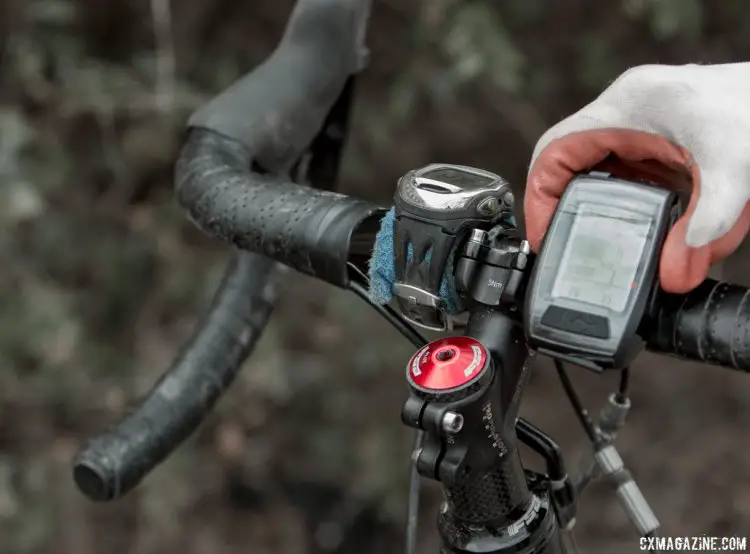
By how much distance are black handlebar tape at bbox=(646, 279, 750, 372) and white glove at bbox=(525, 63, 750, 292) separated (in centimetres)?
2

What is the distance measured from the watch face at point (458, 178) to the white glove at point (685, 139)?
0.09ft

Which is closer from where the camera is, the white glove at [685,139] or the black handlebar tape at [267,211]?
the white glove at [685,139]

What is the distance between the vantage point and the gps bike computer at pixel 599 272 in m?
0.39

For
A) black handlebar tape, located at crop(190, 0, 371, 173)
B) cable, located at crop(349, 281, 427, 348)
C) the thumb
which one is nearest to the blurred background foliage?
black handlebar tape, located at crop(190, 0, 371, 173)

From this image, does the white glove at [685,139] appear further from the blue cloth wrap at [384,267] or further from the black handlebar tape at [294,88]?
the black handlebar tape at [294,88]

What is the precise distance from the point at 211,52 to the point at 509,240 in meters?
1.31

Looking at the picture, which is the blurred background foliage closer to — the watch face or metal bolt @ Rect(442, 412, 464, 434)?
the watch face

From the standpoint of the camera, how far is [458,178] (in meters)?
0.47

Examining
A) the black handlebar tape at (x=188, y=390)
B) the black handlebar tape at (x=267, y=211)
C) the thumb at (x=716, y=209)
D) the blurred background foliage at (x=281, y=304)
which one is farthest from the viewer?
the blurred background foliage at (x=281, y=304)

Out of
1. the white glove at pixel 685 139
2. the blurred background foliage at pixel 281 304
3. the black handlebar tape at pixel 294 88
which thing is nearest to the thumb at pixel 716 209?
the white glove at pixel 685 139

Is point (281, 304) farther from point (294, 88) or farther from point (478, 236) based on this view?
point (478, 236)

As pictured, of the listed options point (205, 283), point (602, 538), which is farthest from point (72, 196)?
point (602, 538)

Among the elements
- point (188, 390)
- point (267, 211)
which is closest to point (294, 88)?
point (267, 211)

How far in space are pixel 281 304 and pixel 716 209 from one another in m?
1.29
